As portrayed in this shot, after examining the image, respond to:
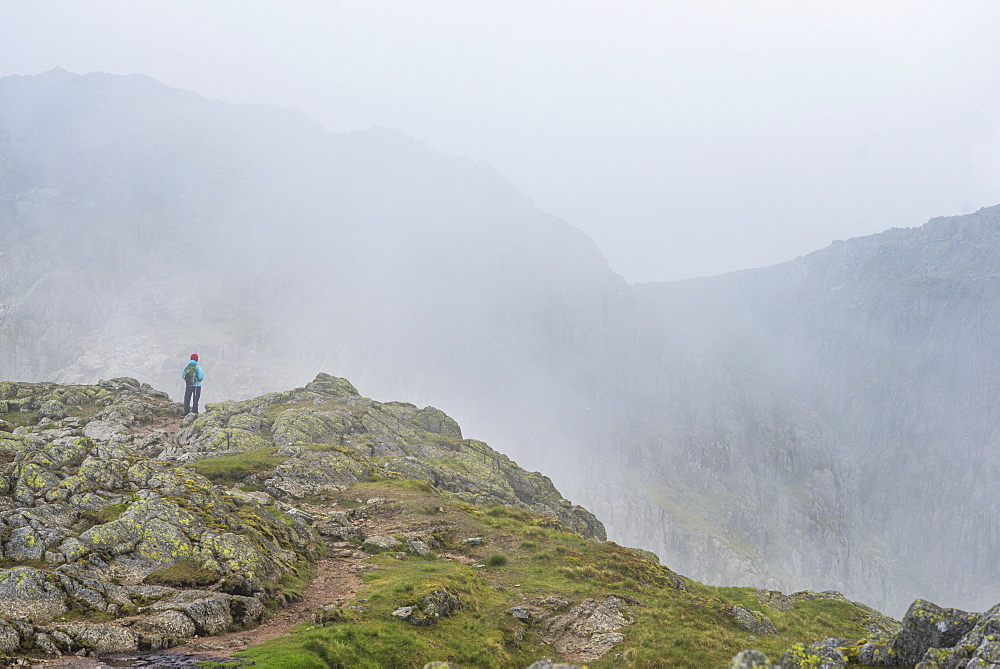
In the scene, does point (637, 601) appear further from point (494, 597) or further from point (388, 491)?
point (388, 491)

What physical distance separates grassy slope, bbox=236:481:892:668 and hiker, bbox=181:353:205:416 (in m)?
29.6

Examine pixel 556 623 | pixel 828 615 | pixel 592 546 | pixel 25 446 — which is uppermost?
pixel 25 446

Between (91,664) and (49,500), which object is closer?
(91,664)

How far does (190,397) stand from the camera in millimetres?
67062

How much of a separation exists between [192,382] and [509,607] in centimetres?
5415

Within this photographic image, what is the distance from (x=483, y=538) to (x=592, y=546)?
858 centimetres

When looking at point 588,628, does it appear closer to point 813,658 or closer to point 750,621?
point 750,621

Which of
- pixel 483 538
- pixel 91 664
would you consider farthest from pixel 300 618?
pixel 483 538

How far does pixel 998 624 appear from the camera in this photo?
39.5 feet

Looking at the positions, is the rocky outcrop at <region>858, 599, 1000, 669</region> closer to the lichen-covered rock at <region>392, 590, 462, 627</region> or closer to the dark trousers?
the lichen-covered rock at <region>392, 590, 462, 627</region>

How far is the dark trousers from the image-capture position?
211ft

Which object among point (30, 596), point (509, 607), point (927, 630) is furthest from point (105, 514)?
point (927, 630)

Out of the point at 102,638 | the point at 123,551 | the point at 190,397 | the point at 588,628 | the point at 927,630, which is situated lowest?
the point at 588,628

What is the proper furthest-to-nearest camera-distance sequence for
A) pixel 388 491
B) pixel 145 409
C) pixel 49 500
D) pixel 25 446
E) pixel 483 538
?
pixel 145 409 < pixel 388 491 < pixel 483 538 < pixel 25 446 < pixel 49 500
